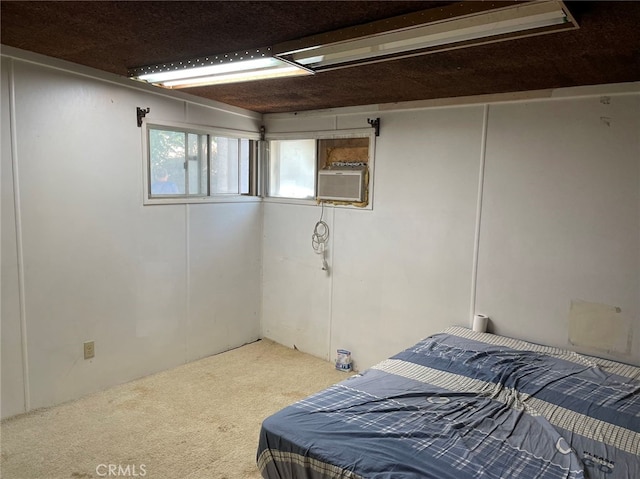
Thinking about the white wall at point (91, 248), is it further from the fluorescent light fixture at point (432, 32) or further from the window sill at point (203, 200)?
the fluorescent light fixture at point (432, 32)

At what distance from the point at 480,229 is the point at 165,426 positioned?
8.32 ft

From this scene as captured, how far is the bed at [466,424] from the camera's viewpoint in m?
1.65

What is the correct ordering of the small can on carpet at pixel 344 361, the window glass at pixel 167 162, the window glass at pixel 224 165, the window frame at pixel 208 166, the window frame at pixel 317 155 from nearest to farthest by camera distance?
1. the window frame at pixel 208 166
2. the window glass at pixel 167 162
3. the window frame at pixel 317 155
4. the small can on carpet at pixel 344 361
5. the window glass at pixel 224 165

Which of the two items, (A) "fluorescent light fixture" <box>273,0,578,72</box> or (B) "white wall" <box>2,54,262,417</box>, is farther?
(B) "white wall" <box>2,54,262,417</box>

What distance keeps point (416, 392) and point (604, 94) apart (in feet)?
6.98

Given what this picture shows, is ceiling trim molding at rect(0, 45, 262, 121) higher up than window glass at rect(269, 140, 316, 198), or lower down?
higher up

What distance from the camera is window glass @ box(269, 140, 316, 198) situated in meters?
4.18

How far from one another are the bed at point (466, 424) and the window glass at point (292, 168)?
212cm

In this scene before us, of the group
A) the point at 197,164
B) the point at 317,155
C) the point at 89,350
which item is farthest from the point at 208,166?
the point at 89,350

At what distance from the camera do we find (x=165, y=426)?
111 inches

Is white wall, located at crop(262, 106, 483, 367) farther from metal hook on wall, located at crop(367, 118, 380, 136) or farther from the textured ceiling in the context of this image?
the textured ceiling

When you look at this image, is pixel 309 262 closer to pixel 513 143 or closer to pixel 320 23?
pixel 513 143

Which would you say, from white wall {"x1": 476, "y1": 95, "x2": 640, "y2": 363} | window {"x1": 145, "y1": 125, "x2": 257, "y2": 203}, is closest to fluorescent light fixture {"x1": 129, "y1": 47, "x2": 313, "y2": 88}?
window {"x1": 145, "y1": 125, "x2": 257, "y2": 203}

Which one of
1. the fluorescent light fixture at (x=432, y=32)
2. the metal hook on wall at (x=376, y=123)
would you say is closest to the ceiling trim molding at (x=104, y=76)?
the metal hook on wall at (x=376, y=123)
